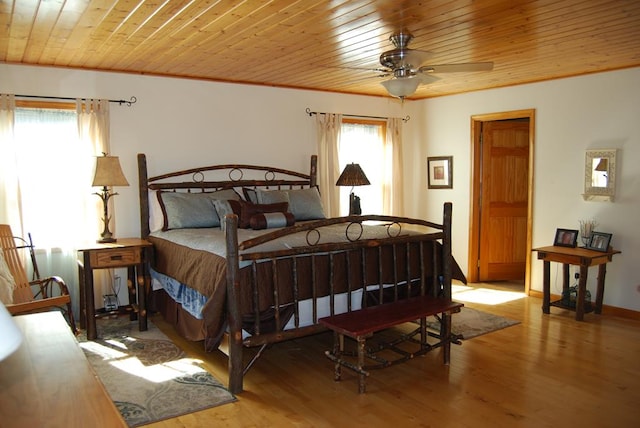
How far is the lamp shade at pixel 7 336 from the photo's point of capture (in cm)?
71

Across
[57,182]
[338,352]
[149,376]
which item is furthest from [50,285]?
[338,352]

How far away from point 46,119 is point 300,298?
2.92 m

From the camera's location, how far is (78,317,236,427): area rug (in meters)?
2.92

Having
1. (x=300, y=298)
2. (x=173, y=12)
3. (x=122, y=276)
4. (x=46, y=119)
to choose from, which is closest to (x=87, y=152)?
(x=46, y=119)

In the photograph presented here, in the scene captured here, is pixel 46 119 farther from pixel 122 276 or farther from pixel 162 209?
pixel 122 276

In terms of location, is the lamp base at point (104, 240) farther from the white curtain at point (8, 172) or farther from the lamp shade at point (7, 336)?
the lamp shade at point (7, 336)

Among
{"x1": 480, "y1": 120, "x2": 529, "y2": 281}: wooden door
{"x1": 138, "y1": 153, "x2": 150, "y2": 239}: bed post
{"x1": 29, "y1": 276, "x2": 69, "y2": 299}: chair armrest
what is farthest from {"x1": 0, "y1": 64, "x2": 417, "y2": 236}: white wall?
{"x1": 480, "y1": 120, "x2": 529, "y2": 281}: wooden door

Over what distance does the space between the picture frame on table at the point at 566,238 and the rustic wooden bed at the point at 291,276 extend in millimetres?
1630

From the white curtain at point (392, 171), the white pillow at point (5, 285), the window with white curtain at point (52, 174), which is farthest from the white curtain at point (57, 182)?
the white curtain at point (392, 171)

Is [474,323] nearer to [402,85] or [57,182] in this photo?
[402,85]

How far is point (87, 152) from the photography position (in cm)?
458

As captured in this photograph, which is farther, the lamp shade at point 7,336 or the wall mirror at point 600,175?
the wall mirror at point 600,175

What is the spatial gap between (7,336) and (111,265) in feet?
12.2

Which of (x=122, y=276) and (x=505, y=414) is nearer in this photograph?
(x=505, y=414)
